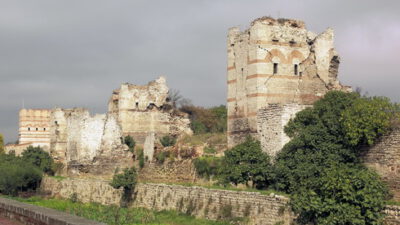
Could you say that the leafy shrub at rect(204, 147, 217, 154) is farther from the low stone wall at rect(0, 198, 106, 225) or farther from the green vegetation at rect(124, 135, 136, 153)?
the low stone wall at rect(0, 198, 106, 225)

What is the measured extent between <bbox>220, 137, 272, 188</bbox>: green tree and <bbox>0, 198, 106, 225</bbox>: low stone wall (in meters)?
8.45

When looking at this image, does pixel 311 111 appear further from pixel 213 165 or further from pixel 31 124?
pixel 31 124

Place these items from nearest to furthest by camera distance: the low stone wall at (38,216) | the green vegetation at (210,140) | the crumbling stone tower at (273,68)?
1. the low stone wall at (38,216)
2. the crumbling stone tower at (273,68)
3. the green vegetation at (210,140)

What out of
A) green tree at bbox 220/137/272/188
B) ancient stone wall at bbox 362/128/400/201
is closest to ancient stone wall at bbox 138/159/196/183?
green tree at bbox 220/137/272/188

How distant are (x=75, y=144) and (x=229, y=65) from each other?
50.7 feet

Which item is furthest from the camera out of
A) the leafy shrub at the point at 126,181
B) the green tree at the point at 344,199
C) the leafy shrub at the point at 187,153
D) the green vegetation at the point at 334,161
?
the leafy shrub at the point at 187,153

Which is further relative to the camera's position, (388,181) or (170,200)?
(170,200)

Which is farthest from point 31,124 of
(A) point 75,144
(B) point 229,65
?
(B) point 229,65

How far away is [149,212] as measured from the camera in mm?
24266

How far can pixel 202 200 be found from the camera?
70.7 ft

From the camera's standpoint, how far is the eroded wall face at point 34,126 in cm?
5819

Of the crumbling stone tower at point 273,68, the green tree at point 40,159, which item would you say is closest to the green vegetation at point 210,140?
the crumbling stone tower at point 273,68

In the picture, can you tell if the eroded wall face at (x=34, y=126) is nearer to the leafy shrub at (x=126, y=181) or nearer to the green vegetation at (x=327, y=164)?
the leafy shrub at (x=126, y=181)

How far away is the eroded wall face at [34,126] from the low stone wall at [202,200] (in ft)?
90.2
